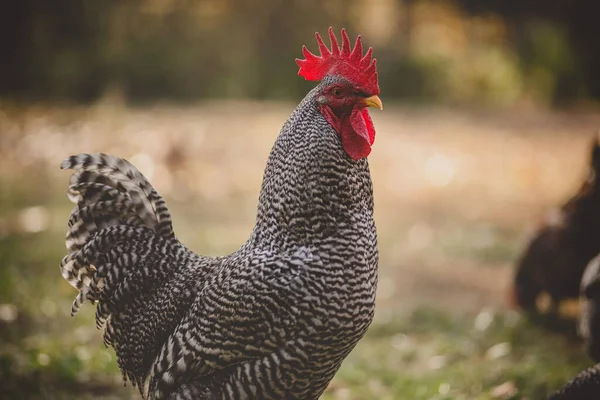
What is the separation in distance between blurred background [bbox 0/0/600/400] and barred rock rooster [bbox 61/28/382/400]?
5.85 ft

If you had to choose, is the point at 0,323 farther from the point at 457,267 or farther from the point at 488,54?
the point at 488,54

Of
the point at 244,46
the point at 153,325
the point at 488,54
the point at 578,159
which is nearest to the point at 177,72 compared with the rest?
the point at 244,46

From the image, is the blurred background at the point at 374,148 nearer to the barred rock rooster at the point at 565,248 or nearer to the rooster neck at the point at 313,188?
the barred rock rooster at the point at 565,248

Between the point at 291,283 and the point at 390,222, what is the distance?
7.53 metres

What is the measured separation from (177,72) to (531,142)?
1124 centimetres

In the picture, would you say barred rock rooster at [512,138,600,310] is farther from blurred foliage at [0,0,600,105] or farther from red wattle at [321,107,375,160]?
blurred foliage at [0,0,600,105]

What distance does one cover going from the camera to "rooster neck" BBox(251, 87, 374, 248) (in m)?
3.66

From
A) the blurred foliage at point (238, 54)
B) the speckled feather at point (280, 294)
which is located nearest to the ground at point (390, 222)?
the speckled feather at point (280, 294)

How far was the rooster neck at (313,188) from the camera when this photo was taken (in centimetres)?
366

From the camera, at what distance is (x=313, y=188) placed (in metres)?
3.67

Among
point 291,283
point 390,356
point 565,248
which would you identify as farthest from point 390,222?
point 291,283

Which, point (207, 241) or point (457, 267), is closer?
point (457, 267)

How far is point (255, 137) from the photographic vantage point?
15.1m

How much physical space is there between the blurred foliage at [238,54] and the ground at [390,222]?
7.01 ft
